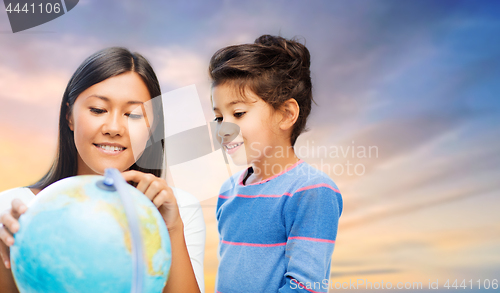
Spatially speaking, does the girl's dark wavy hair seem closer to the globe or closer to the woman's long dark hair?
the woman's long dark hair

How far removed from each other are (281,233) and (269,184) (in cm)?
33

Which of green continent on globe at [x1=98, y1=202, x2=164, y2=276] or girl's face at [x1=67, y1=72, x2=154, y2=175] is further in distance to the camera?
girl's face at [x1=67, y1=72, x2=154, y2=175]

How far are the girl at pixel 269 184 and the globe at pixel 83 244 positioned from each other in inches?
33.3

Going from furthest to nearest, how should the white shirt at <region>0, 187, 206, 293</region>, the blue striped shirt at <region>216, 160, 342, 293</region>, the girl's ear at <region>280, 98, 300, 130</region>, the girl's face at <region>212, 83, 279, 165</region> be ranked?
1. the girl's ear at <region>280, 98, 300, 130</region>
2. the girl's face at <region>212, 83, 279, 165</region>
3. the white shirt at <region>0, 187, 206, 293</region>
4. the blue striped shirt at <region>216, 160, 342, 293</region>

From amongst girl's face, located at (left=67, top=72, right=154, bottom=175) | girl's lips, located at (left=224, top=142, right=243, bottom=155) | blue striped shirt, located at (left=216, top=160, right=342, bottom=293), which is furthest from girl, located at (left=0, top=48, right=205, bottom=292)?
girl's lips, located at (left=224, top=142, right=243, bottom=155)

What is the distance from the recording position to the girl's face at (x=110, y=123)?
187 centimetres

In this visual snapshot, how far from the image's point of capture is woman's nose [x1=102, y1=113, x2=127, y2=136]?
1.85 metres

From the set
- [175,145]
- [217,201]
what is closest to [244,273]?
[217,201]

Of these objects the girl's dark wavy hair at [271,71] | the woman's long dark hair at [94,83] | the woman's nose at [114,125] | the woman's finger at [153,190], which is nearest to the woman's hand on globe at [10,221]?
the woman's finger at [153,190]

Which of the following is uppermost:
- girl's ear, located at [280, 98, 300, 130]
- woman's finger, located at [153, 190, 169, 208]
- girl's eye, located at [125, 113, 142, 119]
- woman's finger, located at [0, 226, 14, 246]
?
girl's ear, located at [280, 98, 300, 130]

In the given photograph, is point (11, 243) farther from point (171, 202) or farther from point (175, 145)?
point (175, 145)

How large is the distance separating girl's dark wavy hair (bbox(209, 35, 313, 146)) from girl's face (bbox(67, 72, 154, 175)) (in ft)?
1.98

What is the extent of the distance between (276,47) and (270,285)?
1517 mm

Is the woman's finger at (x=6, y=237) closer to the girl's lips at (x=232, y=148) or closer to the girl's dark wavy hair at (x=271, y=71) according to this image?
the girl's lips at (x=232, y=148)
